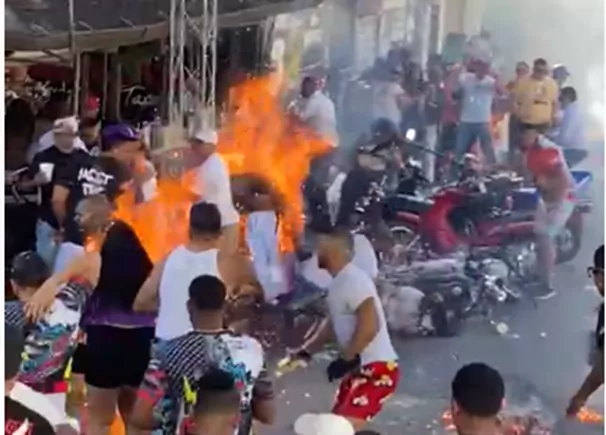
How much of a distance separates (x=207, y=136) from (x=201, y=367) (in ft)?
1.20

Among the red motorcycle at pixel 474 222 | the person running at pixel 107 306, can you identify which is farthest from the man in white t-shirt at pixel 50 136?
the red motorcycle at pixel 474 222

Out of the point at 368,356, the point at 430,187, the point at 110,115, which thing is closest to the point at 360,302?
the point at 368,356

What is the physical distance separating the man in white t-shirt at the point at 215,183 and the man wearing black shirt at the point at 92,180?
105mm

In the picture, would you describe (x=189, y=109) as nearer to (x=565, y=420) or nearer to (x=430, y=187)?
(x=430, y=187)

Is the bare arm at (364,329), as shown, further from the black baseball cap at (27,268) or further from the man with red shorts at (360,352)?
the black baseball cap at (27,268)

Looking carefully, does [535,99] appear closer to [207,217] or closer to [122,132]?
[207,217]

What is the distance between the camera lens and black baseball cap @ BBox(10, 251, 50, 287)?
6.77 feet

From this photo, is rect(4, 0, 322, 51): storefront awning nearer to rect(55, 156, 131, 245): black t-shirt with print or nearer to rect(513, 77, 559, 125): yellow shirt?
rect(55, 156, 131, 245): black t-shirt with print

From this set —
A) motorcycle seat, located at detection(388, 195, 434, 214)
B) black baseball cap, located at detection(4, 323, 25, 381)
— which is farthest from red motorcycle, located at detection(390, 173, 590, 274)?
black baseball cap, located at detection(4, 323, 25, 381)

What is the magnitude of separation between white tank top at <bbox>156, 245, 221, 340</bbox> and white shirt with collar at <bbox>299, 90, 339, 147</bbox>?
25 cm

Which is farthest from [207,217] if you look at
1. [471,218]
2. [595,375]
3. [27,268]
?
[595,375]

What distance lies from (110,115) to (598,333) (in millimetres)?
844

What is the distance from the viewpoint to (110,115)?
6.73 feet

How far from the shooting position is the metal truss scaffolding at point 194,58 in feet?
6.64
